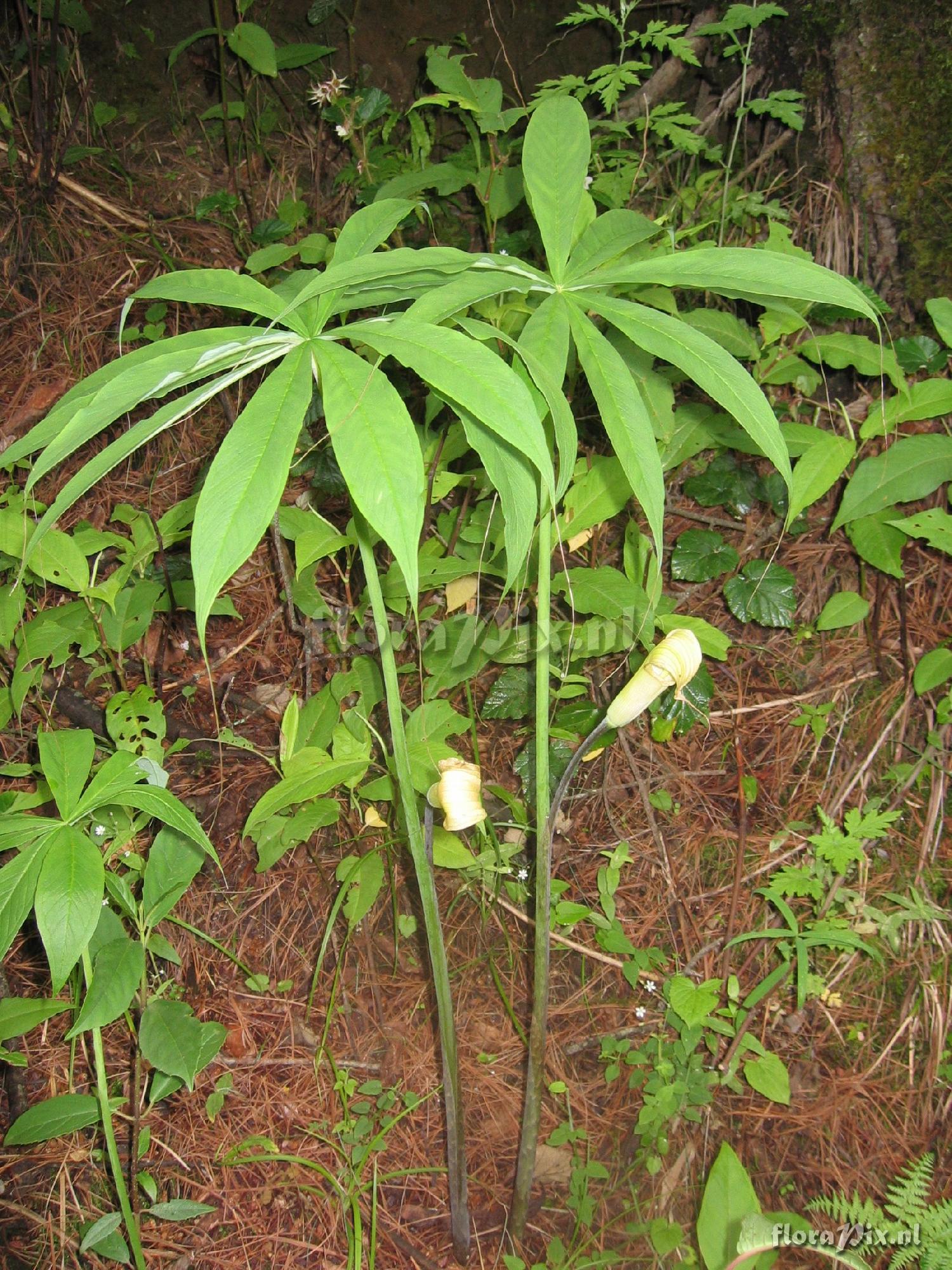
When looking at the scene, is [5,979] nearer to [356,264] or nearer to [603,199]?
[356,264]

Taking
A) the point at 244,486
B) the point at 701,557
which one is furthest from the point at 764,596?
the point at 244,486

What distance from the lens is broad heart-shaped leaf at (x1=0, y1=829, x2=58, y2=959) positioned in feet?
3.56

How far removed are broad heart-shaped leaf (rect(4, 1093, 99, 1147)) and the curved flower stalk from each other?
72 centimetres

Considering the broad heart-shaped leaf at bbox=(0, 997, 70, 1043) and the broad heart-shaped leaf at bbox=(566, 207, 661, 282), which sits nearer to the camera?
the broad heart-shaped leaf at bbox=(566, 207, 661, 282)

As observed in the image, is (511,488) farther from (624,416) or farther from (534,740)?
(534,740)

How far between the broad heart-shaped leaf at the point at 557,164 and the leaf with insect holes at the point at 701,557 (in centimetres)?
96

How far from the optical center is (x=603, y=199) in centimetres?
219

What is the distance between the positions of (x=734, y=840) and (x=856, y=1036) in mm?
414

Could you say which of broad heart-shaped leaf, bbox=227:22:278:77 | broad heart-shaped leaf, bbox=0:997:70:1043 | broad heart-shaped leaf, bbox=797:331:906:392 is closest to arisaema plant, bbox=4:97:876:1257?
broad heart-shaped leaf, bbox=0:997:70:1043

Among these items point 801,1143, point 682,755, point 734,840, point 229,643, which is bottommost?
point 801,1143

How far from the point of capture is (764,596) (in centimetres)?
190

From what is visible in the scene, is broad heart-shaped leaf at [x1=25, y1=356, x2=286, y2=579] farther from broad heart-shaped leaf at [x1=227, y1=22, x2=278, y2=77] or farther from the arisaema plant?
broad heart-shaped leaf at [x1=227, y1=22, x2=278, y2=77]

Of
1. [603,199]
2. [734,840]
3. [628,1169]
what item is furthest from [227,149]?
[628,1169]

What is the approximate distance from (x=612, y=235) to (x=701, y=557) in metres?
0.87
